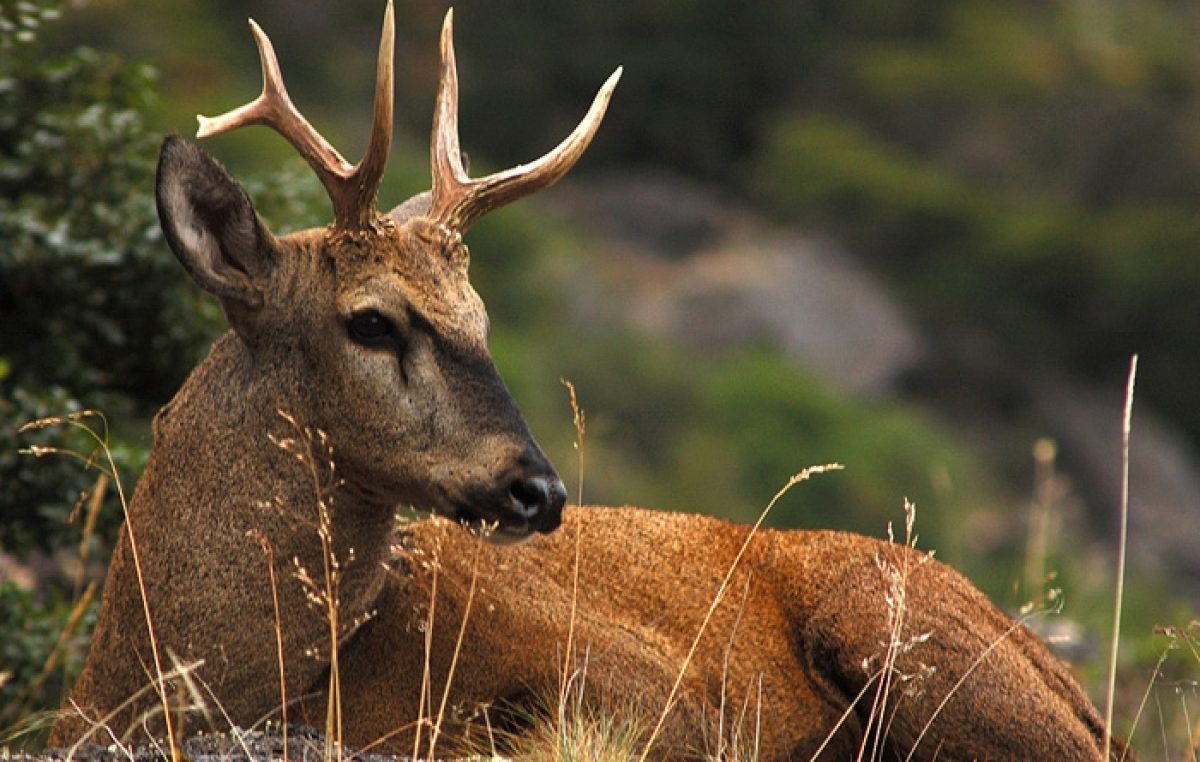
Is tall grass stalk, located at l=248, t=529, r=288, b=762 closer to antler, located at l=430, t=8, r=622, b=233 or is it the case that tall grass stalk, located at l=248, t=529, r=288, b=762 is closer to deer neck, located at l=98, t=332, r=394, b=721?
deer neck, located at l=98, t=332, r=394, b=721

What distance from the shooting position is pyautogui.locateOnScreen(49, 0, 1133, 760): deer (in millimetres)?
6914

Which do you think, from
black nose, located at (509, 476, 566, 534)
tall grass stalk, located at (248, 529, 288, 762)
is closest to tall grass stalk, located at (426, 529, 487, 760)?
black nose, located at (509, 476, 566, 534)

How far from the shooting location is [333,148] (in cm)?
726

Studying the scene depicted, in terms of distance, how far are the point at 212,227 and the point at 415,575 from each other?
134 centimetres

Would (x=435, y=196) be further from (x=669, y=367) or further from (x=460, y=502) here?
(x=669, y=367)

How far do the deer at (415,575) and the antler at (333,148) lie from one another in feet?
0.03

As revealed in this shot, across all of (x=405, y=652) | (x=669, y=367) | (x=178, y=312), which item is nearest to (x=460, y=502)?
(x=405, y=652)

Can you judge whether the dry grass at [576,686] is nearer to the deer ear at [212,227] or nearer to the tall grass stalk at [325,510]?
the tall grass stalk at [325,510]

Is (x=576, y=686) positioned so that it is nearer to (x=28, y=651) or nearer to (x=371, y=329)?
(x=371, y=329)

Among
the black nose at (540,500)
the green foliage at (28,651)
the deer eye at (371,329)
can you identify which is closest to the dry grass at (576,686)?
the black nose at (540,500)

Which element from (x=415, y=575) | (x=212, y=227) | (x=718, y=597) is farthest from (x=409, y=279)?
(x=718, y=597)

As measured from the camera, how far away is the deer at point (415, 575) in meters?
6.91

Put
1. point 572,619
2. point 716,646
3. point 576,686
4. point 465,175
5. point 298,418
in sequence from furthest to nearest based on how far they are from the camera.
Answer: point 716,646, point 465,175, point 576,686, point 298,418, point 572,619

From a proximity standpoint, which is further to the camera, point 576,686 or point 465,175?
point 465,175
